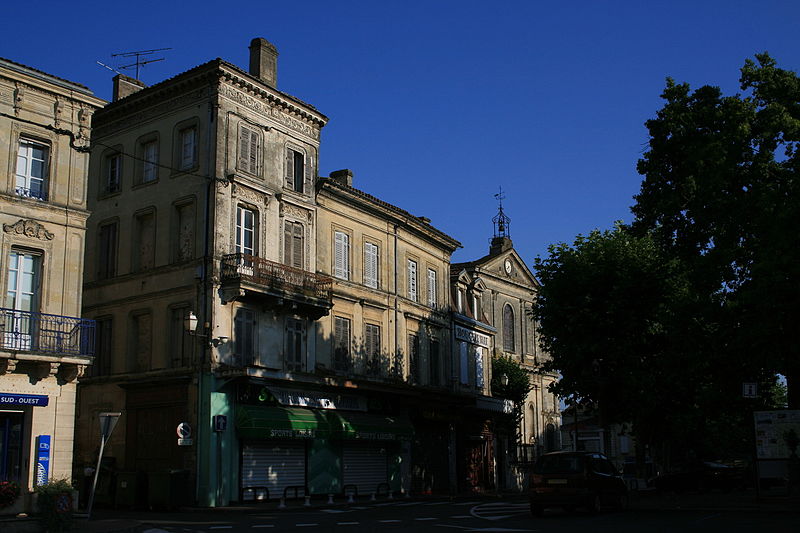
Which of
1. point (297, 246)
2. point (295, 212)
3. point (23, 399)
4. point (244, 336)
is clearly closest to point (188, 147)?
point (295, 212)

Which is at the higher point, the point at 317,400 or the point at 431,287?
the point at 431,287

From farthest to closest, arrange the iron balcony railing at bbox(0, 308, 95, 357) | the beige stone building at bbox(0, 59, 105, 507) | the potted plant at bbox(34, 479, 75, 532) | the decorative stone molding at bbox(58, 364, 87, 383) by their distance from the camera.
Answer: the decorative stone molding at bbox(58, 364, 87, 383) < the beige stone building at bbox(0, 59, 105, 507) < the iron balcony railing at bbox(0, 308, 95, 357) < the potted plant at bbox(34, 479, 75, 532)

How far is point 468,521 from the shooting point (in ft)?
60.9

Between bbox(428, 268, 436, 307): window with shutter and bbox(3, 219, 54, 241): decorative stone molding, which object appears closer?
bbox(3, 219, 54, 241): decorative stone molding

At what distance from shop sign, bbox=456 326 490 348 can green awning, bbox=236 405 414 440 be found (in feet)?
25.6

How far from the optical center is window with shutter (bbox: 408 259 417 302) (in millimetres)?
37250

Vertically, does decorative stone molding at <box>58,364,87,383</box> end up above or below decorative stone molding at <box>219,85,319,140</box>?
below

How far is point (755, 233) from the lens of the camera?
26.0m

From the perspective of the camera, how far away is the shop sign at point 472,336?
135 feet

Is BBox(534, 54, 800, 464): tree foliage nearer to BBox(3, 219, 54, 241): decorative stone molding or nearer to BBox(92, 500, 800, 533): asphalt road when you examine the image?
BBox(92, 500, 800, 533): asphalt road

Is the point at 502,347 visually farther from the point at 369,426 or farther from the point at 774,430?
the point at 774,430

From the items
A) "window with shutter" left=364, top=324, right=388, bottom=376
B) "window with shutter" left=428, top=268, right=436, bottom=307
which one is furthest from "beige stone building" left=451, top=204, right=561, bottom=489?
"window with shutter" left=364, top=324, right=388, bottom=376

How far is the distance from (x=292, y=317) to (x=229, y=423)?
186 inches

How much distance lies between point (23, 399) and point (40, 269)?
328 cm
